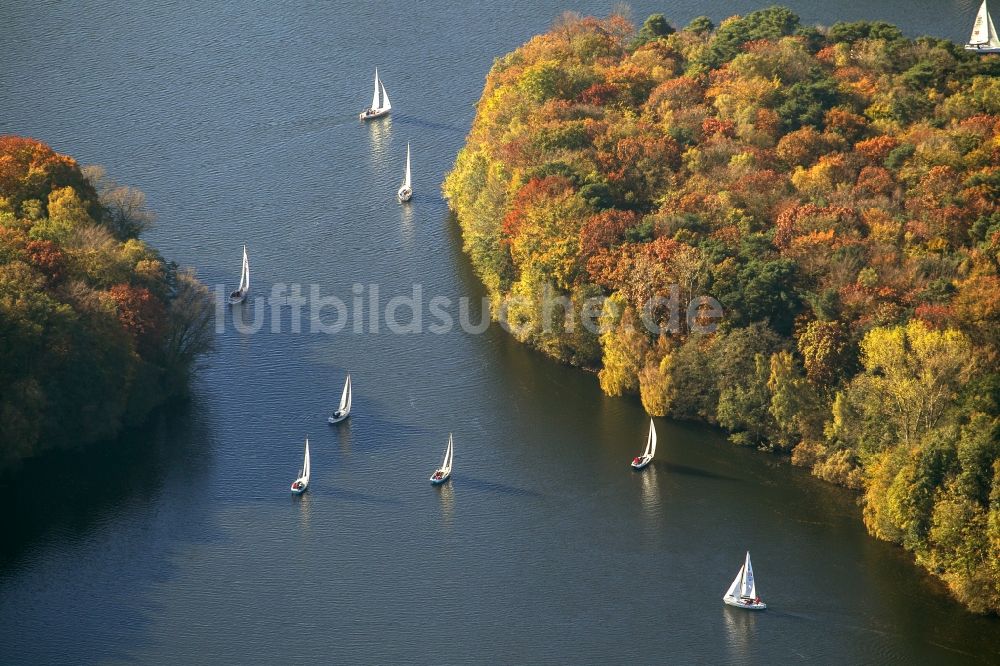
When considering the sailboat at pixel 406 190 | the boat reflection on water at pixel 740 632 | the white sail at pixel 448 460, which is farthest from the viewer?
the sailboat at pixel 406 190

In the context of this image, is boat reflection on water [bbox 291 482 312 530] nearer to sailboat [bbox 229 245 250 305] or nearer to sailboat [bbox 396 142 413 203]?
sailboat [bbox 229 245 250 305]

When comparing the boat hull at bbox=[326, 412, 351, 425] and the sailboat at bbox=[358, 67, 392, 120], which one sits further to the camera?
the sailboat at bbox=[358, 67, 392, 120]

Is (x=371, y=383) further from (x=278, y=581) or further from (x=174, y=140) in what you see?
(x=174, y=140)

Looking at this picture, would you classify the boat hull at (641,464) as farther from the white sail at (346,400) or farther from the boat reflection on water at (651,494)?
the white sail at (346,400)

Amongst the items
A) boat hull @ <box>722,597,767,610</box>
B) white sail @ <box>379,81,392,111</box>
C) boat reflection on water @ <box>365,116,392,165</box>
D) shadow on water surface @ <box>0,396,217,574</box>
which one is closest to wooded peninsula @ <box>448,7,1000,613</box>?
boat hull @ <box>722,597,767,610</box>

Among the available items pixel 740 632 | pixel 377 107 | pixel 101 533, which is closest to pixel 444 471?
pixel 101 533

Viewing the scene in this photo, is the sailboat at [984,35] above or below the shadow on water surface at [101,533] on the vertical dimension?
above

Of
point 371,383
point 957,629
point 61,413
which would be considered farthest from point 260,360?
point 957,629

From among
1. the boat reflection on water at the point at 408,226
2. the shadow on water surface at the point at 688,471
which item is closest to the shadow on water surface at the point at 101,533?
the shadow on water surface at the point at 688,471
